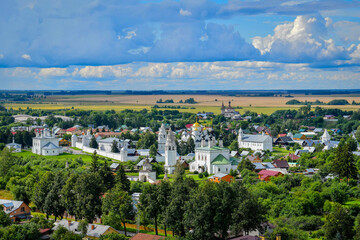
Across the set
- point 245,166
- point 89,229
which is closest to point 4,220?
point 89,229

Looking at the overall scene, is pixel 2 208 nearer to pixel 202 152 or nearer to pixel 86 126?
pixel 202 152

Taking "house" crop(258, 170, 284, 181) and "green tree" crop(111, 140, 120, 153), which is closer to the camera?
"house" crop(258, 170, 284, 181)

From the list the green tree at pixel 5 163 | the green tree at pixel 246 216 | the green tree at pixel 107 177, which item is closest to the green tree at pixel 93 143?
the green tree at pixel 5 163

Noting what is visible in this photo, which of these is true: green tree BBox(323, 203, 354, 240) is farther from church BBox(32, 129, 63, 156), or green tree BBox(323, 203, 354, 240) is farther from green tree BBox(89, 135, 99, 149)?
green tree BBox(89, 135, 99, 149)

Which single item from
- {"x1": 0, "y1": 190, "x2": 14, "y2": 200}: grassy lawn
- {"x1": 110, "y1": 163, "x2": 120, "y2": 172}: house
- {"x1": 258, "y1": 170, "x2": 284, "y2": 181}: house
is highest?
{"x1": 258, "y1": 170, "x2": 284, "y2": 181}: house

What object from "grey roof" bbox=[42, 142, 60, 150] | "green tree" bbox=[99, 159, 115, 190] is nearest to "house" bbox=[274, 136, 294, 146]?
"grey roof" bbox=[42, 142, 60, 150]

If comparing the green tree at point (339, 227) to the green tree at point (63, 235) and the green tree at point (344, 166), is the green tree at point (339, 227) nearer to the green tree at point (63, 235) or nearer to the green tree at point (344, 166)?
the green tree at point (63, 235)
